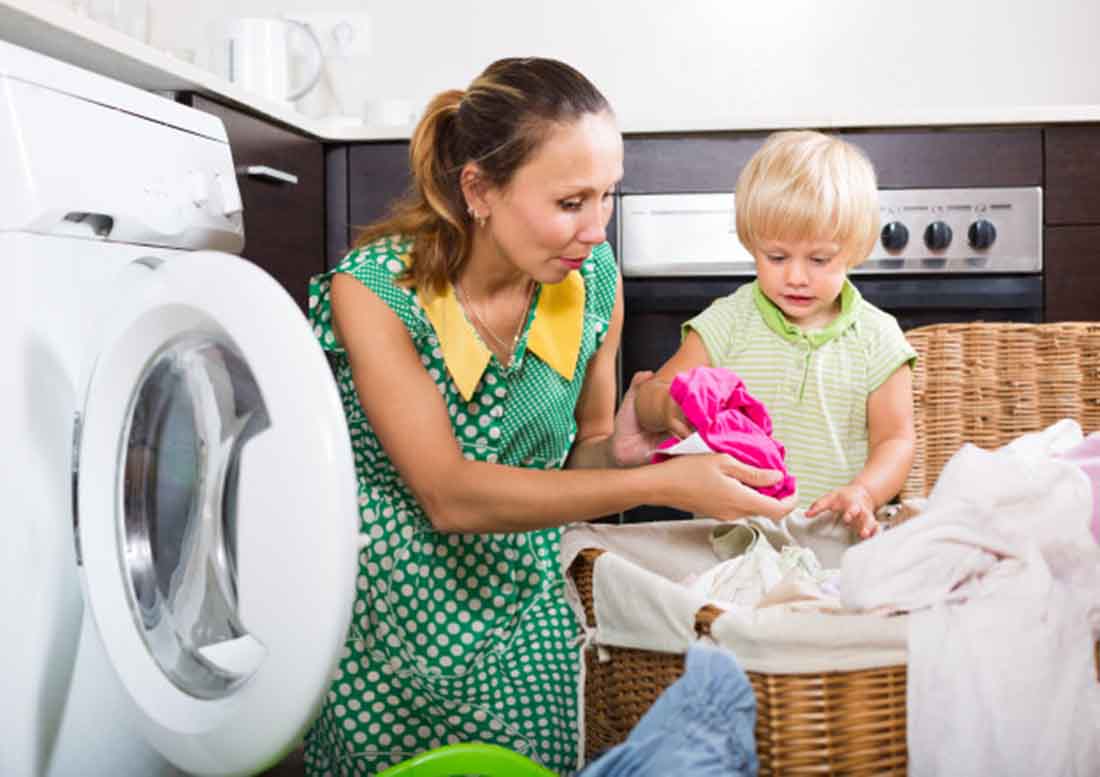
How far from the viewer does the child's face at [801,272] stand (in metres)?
1.67

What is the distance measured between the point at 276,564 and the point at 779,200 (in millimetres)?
843

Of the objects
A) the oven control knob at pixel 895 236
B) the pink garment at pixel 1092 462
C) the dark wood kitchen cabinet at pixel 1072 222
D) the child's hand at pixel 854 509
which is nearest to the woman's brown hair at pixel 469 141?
the child's hand at pixel 854 509

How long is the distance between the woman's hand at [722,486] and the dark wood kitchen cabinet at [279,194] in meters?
0.88

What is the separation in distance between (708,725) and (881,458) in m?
0.72

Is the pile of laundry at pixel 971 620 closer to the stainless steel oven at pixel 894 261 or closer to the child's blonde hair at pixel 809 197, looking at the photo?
the child's blonde hair at pixel 809 197

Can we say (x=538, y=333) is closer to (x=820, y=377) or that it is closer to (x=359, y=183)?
(x=820, y=377)

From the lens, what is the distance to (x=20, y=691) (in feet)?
3.82

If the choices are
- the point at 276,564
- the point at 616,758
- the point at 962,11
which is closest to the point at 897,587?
the point at 616,758

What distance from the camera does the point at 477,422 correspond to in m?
1.53

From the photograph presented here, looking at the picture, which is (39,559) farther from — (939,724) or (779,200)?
(779,200)

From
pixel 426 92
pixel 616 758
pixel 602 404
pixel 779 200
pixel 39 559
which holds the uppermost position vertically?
pixel 426 92

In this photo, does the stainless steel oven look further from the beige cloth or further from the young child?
the beige cloth

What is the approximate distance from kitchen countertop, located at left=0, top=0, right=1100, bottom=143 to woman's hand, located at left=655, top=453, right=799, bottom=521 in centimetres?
84

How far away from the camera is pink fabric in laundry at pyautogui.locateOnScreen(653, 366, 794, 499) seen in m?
1.31
